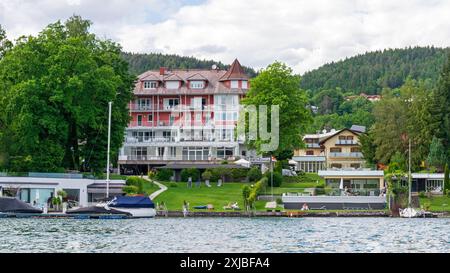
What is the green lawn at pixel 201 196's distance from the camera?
72812 millimetres

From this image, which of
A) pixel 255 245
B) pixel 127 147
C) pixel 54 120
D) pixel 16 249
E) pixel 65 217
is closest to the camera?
pixel 16 249

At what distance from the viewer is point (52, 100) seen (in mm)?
72625

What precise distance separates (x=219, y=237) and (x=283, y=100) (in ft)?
152

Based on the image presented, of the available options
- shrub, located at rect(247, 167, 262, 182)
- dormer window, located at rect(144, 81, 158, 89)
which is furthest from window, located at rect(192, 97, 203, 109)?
shrub, located at rect(247, 167, 262, 182)

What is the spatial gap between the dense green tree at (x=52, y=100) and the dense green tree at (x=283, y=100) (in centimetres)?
1613

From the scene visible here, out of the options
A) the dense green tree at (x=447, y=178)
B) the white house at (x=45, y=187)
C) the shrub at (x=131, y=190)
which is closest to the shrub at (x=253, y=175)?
the white house at (x=45, y=187)

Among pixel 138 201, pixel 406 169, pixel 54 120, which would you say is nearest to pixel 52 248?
pixel 138 201

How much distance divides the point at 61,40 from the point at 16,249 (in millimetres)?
46207

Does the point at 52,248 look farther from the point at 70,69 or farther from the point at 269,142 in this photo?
the point at 269,142

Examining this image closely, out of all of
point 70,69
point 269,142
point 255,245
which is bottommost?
point 255,245

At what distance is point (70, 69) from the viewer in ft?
248

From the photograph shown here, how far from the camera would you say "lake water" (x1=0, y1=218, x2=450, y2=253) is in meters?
35.3

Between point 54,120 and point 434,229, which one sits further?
point 54,120

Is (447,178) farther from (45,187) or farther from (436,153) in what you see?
(45,187)
